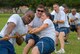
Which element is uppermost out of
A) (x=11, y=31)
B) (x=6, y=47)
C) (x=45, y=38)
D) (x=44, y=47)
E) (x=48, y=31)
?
(x=11, y=31)

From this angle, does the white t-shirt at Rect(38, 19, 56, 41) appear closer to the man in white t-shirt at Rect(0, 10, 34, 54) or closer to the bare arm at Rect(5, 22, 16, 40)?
the man in white t-shirt at Rect(0, 10, 34, 54)

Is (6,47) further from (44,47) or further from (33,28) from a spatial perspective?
(33,28)

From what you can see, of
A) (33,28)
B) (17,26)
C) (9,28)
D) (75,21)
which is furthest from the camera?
(75,21)

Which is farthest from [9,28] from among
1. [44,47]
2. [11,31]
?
[44,47]

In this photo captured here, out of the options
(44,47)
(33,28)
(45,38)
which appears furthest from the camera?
(33,28)

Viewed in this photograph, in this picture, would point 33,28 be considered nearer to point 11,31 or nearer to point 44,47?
point 44,47

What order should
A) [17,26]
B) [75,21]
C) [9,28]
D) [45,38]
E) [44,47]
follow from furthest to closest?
[75,21], [45,38], [44,47], [17,26], [9,28]

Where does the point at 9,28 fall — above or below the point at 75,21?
above

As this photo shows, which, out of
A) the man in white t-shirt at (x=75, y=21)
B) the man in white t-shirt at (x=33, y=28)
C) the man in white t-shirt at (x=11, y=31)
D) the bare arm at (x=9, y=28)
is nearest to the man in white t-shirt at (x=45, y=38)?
the man in white t-shirt at (x=33, y=28)

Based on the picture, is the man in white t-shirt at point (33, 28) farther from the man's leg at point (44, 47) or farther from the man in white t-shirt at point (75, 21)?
the man in white t-shirt at point (75, 21)

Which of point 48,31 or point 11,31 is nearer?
point 11,31

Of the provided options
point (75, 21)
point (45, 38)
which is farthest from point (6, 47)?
point (75, 21)

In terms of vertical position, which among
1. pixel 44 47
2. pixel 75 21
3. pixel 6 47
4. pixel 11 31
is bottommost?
pixel 75 21

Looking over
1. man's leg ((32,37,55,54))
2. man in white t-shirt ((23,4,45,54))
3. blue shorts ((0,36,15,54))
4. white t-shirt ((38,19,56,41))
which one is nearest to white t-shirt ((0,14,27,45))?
blue shorts ((0,36,15,54))
